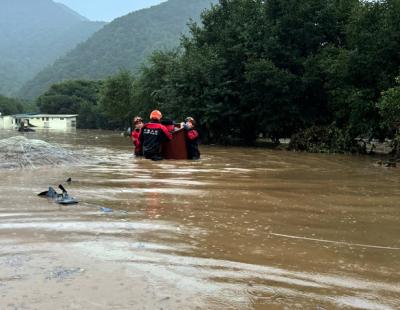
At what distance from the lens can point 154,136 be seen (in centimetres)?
1244

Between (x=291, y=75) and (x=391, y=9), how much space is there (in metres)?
5.57

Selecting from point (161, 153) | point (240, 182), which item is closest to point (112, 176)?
point (240, 182)

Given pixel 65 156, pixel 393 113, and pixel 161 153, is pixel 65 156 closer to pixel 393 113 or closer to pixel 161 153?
pixel 161 153

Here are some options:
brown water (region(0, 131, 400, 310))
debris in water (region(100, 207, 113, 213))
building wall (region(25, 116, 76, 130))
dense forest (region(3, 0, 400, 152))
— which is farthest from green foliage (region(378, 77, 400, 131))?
building wall (region(25, 116, 76, 130))

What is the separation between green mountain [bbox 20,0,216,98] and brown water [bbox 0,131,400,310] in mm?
114699

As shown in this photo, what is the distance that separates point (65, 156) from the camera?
11539 millimetres

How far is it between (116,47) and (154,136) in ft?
417

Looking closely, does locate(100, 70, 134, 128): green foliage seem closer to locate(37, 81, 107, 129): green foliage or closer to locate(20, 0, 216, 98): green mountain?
locate(37, 81, 107, 129): green foliage

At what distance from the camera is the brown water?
314cm

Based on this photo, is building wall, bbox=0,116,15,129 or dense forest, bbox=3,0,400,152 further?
building wall, bbox=0,116,15,129

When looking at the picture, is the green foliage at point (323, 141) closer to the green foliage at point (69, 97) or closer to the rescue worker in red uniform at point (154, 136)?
the rescue worker in red uniform at point (154, 136)

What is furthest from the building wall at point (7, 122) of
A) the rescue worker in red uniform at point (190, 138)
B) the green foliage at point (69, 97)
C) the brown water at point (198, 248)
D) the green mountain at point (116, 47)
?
the brown water at point (198, 248)

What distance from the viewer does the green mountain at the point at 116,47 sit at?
418 ft

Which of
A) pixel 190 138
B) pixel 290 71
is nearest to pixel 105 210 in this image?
pixel 190 138
